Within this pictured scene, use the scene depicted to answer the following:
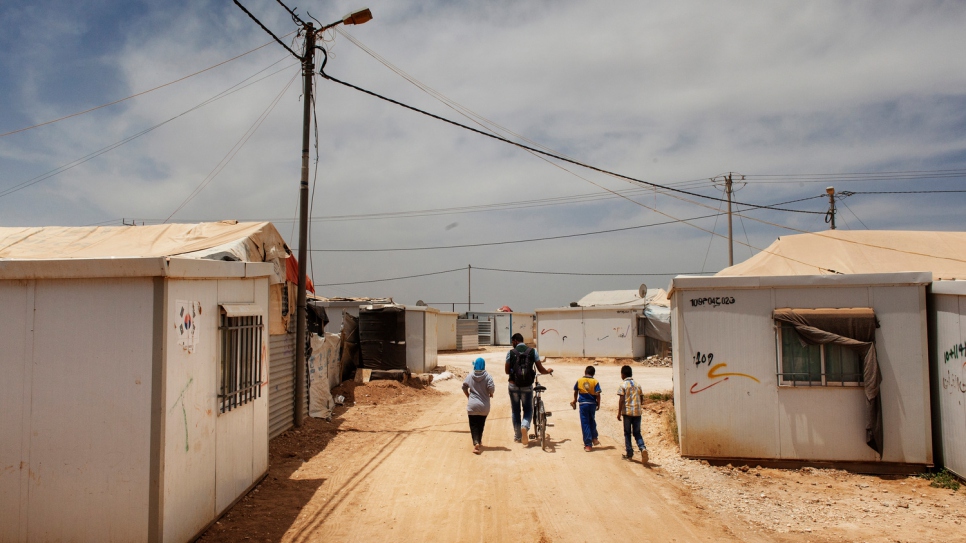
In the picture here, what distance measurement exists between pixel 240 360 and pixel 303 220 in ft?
17.2

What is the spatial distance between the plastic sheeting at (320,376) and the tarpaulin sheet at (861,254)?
8.61 m

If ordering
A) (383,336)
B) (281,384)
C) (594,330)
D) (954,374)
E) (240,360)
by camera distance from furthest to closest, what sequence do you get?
(594,330)
(383,336)
(281,384)
(954,374)
(240,360)

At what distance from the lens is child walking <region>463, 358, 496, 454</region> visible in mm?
9797

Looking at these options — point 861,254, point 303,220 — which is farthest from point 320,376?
point 861,254

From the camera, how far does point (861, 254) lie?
13359 mm

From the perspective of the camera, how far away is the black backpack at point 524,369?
33.6 ft

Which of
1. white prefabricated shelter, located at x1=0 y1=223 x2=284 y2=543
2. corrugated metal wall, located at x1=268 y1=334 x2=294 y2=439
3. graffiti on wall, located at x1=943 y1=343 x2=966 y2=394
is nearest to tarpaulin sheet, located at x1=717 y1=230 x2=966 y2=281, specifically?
graffiti on wall, located at x1=943 y1=343 x2=966 y2=394

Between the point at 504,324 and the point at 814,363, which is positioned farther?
the point at 504,324

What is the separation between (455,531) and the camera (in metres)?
6.22

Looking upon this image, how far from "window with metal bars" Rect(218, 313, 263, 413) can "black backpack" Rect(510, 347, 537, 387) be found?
421 centimetres

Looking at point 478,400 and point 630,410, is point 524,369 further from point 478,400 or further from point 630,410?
point 630,410

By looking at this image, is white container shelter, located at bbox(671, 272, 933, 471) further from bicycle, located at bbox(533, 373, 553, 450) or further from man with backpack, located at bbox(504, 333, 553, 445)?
man with backpack, located at bbox(504, 333, 553, 445)

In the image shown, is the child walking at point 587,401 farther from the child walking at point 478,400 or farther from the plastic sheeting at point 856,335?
the plastic sheeting at point 856,335

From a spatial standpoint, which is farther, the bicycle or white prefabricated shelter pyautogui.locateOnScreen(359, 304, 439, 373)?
white prefabricated shelter pyautogui.locateOnScreen(359, 304, 439, 373)
